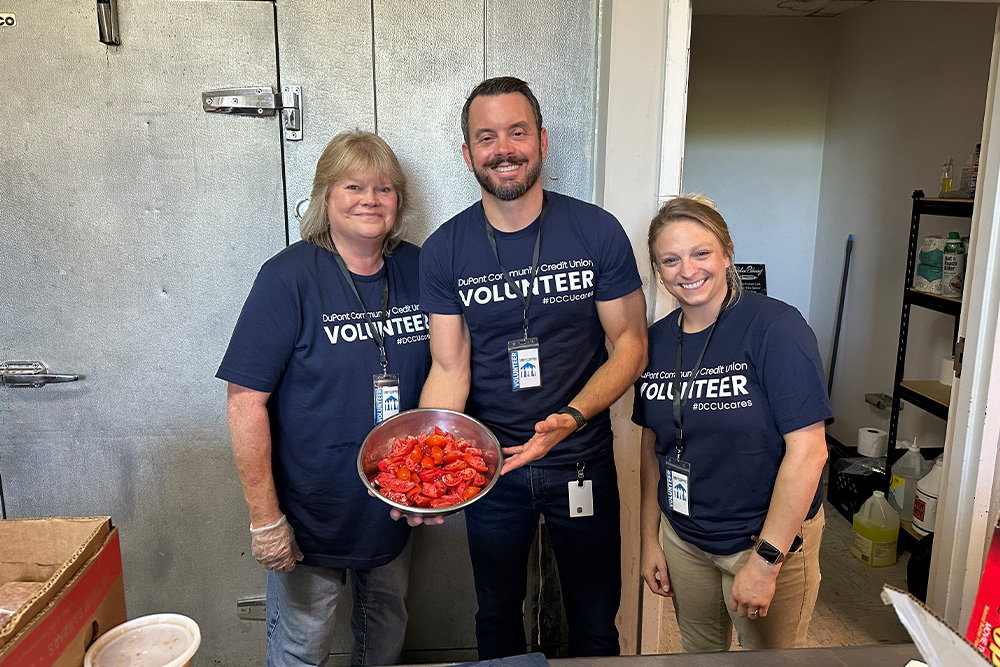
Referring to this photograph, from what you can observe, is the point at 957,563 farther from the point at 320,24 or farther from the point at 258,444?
the point at 320,24

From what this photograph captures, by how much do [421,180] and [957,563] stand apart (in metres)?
2.02

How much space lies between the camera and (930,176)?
3.54m

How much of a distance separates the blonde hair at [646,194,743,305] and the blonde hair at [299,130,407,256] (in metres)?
0.69

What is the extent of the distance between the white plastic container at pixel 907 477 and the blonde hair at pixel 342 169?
274 cm

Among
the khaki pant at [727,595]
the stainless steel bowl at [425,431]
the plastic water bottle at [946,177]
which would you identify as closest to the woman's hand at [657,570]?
the khaki pant at [727,595]

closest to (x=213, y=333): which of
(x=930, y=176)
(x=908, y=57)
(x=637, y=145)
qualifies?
(x=637, y=145)

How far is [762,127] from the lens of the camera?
14.9 ft

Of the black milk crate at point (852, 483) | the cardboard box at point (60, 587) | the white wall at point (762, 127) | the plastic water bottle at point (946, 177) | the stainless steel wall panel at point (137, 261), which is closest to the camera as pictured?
the cardboard box at point (60, 587)

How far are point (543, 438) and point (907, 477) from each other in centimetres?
240

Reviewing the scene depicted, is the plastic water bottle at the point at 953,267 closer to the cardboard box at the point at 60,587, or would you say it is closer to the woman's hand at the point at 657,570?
the woman's hand at the point at 657,570

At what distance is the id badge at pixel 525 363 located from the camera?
1.85 meters

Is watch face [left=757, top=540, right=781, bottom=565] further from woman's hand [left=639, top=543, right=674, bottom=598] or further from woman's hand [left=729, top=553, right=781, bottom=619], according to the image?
woman's hand [left=639, top=543, right=674, bottom=598]

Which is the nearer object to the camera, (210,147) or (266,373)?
(266,373)

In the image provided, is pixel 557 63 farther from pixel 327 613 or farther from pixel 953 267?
pixel 953 267
